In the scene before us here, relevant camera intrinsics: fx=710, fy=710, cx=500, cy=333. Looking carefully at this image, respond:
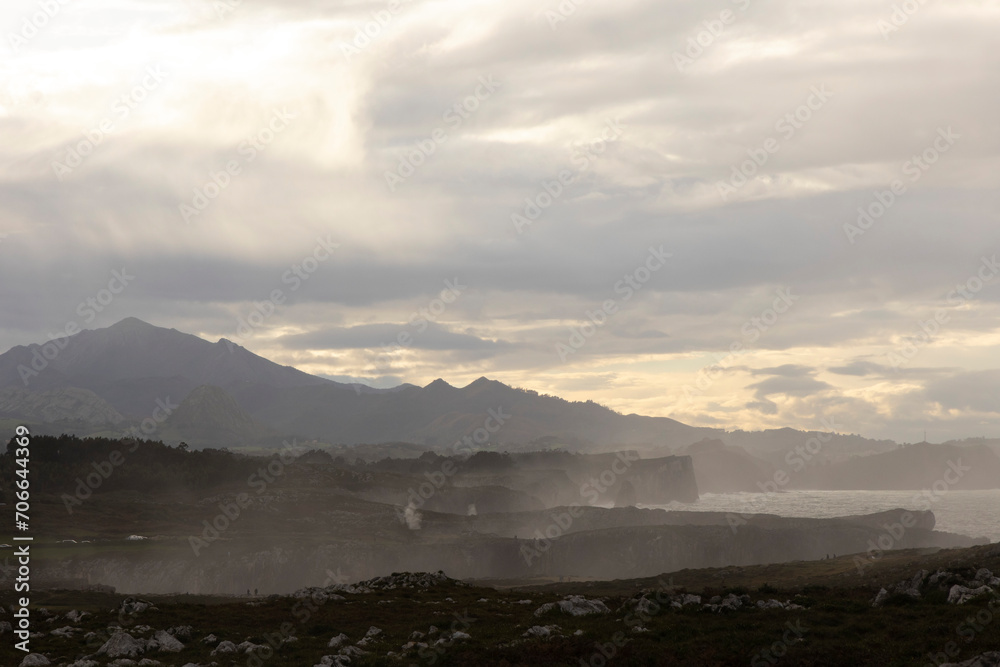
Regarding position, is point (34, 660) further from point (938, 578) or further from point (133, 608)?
point (938, 578)

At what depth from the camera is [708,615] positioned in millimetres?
42375

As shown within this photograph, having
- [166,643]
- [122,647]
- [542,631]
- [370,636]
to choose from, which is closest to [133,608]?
[166,643]

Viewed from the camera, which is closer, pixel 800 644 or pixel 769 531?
pixel 800 644

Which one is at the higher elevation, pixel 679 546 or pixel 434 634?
pixel 434 634

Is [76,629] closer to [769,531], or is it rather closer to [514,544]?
[514,544]

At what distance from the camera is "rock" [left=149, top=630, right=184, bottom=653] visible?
42.5 metres

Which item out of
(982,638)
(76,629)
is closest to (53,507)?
(76,629)

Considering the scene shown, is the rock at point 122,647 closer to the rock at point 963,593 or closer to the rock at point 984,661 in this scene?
the rock at point 984,661

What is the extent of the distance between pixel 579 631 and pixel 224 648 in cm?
2081

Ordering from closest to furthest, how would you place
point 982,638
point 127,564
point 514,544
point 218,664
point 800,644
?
point 982,638
point 800,644
point 218,664
point 127,564
point 514,544

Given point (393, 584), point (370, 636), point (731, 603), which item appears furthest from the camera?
point (393, 584)

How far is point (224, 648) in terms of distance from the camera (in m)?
41.7

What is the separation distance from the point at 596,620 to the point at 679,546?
444ft

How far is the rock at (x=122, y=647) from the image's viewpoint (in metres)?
40.3
